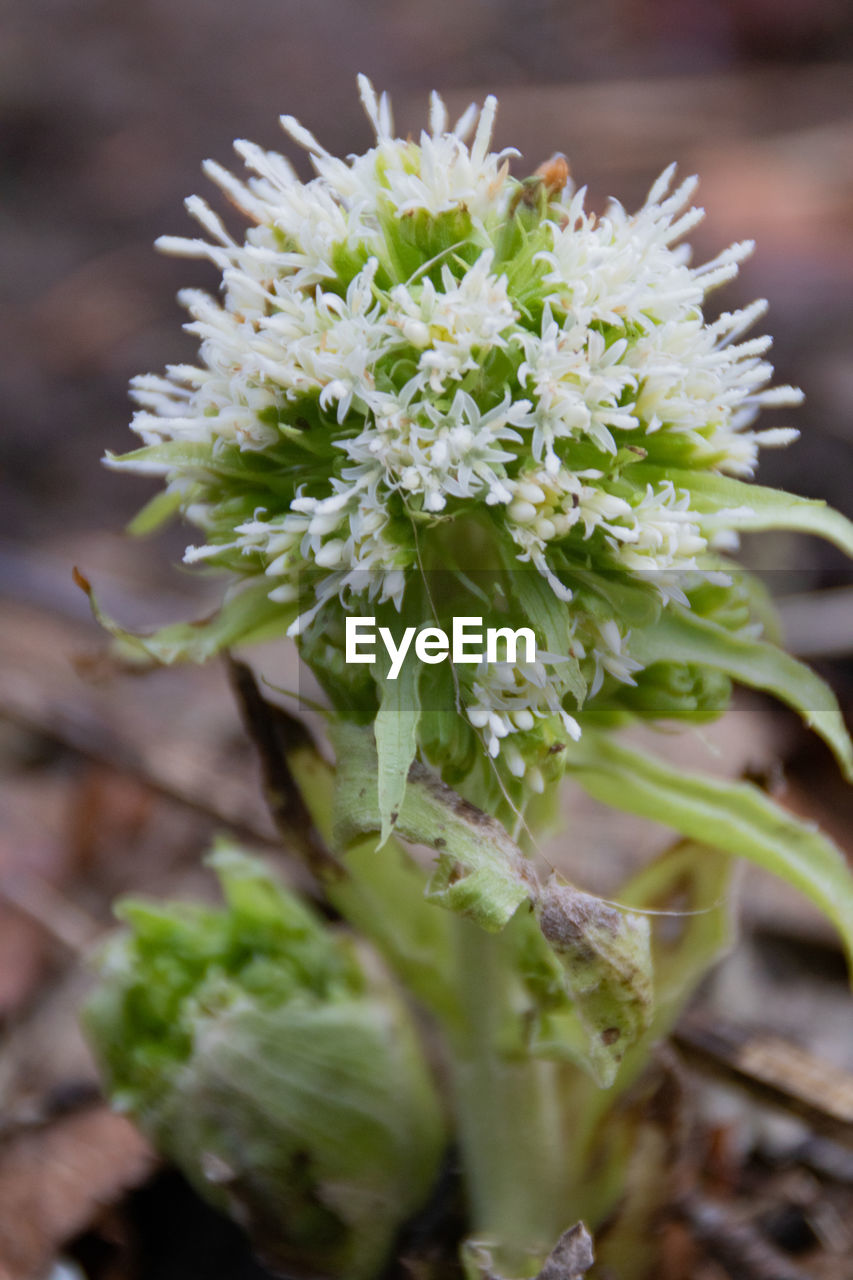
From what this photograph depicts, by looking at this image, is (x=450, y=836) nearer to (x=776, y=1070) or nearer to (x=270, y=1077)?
(x=270, y=1077)

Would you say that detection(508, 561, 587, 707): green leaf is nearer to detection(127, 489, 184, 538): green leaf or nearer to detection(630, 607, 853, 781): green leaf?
detection(630, 607, 853, 781): green leaf

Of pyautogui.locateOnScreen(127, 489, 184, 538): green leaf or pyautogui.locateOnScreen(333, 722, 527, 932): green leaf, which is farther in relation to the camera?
pyautogui.locateOnScreen(127, 489, 184, 538): green leaf

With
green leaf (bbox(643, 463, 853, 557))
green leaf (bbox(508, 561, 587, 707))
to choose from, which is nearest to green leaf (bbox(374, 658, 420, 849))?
green leaf (bbox(508, 561, 587, 707))

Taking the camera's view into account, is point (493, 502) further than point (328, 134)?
No

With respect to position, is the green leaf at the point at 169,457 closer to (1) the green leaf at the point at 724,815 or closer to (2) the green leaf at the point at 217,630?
(2) the green leaf at the point at 217,630

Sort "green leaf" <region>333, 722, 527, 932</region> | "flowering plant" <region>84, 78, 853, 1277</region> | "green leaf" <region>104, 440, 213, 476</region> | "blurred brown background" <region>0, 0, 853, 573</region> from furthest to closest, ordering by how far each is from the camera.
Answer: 1. "blurred brown background" <region>0, 0, 853, 573</region>
2. "green leaf" <region>104, 440, 213, 476</region>
3. "flowering plant" <region>84, 78, 853, 1277</region>
4. "green leaf" <region>333, 722, 527, 932</region>

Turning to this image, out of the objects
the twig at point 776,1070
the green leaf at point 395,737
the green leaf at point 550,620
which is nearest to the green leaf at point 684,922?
the twig at point 776,1070

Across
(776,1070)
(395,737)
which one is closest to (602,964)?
(395,737)
